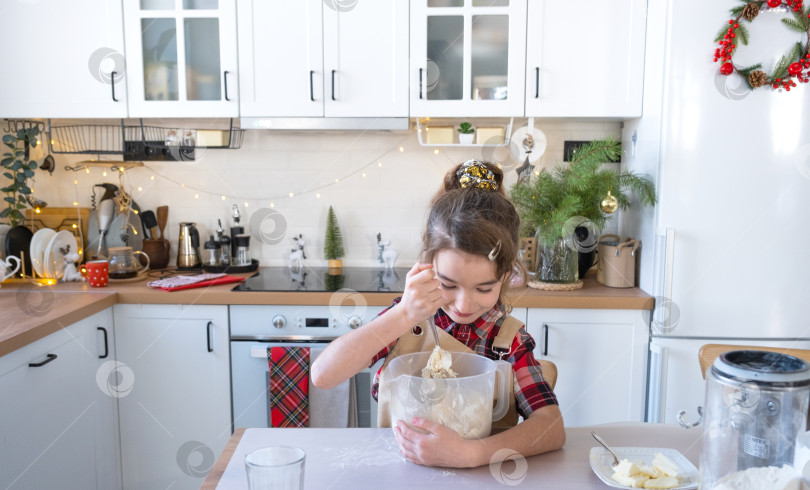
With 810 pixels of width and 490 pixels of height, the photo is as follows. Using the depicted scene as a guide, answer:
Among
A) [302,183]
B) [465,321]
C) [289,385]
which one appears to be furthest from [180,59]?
[465,321]

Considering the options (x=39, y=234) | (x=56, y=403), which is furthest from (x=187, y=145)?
(x=56, y=403)

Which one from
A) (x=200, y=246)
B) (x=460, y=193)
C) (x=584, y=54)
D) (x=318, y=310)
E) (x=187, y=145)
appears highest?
(x=584, y=54)

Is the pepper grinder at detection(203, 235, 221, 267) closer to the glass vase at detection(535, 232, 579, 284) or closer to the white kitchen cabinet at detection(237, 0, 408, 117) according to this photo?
the white kitchen cabinet at detection(237, 0, 408, 117)

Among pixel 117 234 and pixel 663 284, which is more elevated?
pixel 117 234

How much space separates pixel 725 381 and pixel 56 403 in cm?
178

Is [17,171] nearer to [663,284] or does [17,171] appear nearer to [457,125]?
[457,125]

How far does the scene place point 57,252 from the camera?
2.21 m

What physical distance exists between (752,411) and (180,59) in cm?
217

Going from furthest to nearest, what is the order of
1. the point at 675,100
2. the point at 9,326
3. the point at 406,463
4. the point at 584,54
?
the point at 584,54 → the point at 675,100 → the point at 9,326 → the point at 406,463

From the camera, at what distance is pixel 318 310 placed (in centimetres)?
201

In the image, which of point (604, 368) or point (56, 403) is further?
point (604, 368)

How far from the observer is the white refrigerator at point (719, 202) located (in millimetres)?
1865

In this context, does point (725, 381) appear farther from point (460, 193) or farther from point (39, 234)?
point (39, 234)

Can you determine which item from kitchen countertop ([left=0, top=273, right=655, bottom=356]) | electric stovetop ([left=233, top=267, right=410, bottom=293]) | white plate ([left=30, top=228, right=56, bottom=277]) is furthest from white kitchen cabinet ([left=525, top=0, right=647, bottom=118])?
white plate ([left=30, top=228, right=56, bottom=277])
